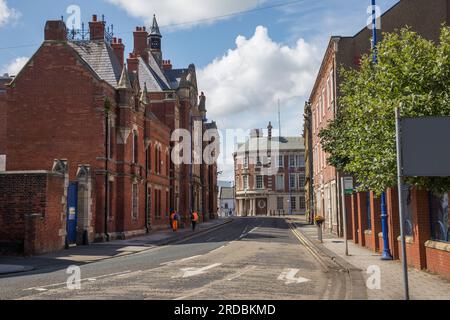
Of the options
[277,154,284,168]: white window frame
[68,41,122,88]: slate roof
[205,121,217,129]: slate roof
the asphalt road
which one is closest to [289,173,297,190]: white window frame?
[277,154,284,168]: white window frame

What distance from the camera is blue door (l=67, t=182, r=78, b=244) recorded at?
87.4 ft

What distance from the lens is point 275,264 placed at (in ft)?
54.9

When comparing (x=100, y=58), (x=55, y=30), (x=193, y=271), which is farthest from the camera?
(x=100, y=58)

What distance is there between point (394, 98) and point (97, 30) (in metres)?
32.0

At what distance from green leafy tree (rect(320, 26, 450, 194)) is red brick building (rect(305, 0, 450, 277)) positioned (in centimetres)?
159

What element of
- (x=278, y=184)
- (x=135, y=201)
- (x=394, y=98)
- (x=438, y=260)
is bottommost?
(x=438, y=260)

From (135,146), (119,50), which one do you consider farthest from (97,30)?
(135,146)

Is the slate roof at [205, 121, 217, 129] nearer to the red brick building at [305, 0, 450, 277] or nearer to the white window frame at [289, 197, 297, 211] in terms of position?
the red brick building at [305, 0, 450, 277]

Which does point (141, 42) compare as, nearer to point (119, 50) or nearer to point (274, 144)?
point (119, 50)

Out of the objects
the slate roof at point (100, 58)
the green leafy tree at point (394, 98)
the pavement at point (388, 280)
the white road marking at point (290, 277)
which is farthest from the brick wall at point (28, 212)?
the slate roof at point (100, 58)

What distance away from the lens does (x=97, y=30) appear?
39.8m

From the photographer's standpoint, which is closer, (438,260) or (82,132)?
(438,260)

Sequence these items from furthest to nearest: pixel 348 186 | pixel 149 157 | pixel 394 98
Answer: pixel 149 157, pixel 348 186, pixel 394 98
